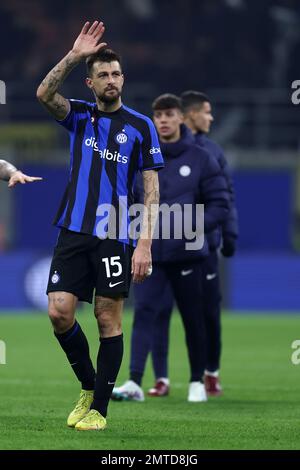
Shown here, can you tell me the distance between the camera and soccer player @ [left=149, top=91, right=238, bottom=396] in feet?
31.4

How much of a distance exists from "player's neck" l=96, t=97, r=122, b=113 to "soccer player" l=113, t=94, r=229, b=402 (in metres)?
2.14

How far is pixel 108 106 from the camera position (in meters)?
7.02

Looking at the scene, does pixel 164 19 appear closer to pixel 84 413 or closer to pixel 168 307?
pixel 168 307

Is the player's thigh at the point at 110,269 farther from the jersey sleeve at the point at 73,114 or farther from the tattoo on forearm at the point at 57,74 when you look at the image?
the tattoo on forearm at the point at 57,74

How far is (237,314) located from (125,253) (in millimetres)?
12038

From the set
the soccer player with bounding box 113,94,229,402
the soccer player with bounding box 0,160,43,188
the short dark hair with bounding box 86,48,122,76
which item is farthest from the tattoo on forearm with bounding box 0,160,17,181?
the soccer player with bounding box 113,94,229,402

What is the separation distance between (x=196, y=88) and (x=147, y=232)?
17.0m

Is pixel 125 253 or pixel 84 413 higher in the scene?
pixel 125 253

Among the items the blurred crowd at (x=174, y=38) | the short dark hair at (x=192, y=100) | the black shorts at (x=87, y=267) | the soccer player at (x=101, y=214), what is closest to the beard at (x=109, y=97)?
the soccer player at (x=101, y=214)

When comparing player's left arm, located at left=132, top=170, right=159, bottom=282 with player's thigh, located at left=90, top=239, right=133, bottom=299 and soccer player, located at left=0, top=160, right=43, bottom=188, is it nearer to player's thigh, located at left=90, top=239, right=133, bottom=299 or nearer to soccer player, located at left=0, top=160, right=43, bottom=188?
player's thigh, located at left=90, top=239, right=133, bottom=299
